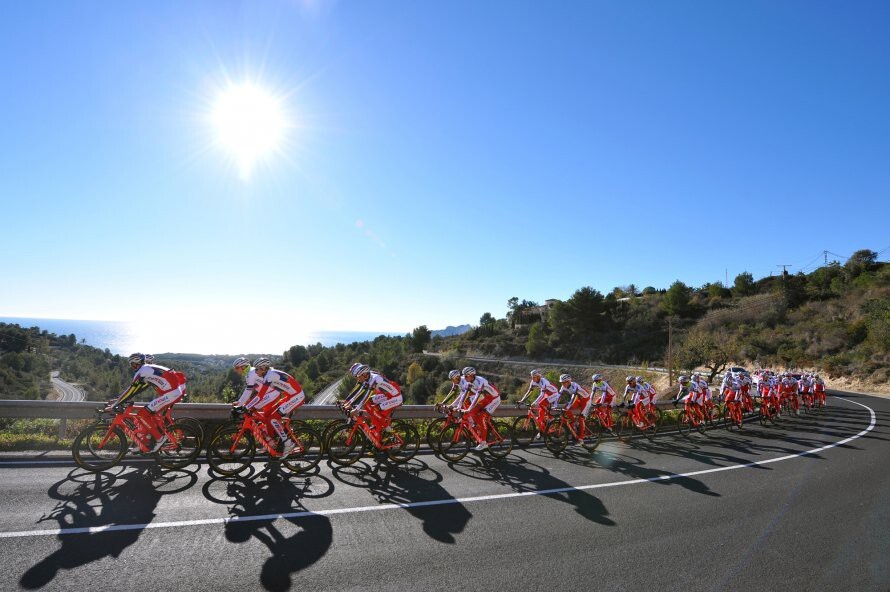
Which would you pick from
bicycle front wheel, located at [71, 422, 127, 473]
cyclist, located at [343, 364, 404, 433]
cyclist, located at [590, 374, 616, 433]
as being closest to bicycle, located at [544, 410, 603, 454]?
cyclist, located at [590, 374, 616, 433]

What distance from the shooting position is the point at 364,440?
7996 millimetres

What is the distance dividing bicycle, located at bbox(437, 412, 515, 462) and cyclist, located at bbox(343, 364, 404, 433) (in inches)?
52.2

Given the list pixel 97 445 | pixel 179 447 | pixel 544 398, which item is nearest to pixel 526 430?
pixel 544 398

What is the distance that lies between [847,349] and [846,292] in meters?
21.6

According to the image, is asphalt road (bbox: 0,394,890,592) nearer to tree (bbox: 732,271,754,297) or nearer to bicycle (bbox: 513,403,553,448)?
bicycle (bbox: 513,403,553,448)

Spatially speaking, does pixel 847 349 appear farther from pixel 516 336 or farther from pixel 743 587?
pixel 743 587

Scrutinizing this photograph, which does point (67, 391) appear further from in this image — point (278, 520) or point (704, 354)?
point (704, 354)

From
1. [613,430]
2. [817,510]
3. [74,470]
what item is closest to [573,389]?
[613,430]

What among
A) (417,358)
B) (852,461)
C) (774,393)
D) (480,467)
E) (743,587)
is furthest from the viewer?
(417,358)

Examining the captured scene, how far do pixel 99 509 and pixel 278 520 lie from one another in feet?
7.11

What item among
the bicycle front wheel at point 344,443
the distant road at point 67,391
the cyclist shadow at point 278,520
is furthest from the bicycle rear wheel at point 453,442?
the distant road at point 67,391

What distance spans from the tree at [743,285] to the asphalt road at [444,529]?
76.6 metres

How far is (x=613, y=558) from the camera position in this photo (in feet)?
15.3

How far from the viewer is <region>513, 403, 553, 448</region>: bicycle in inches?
391
